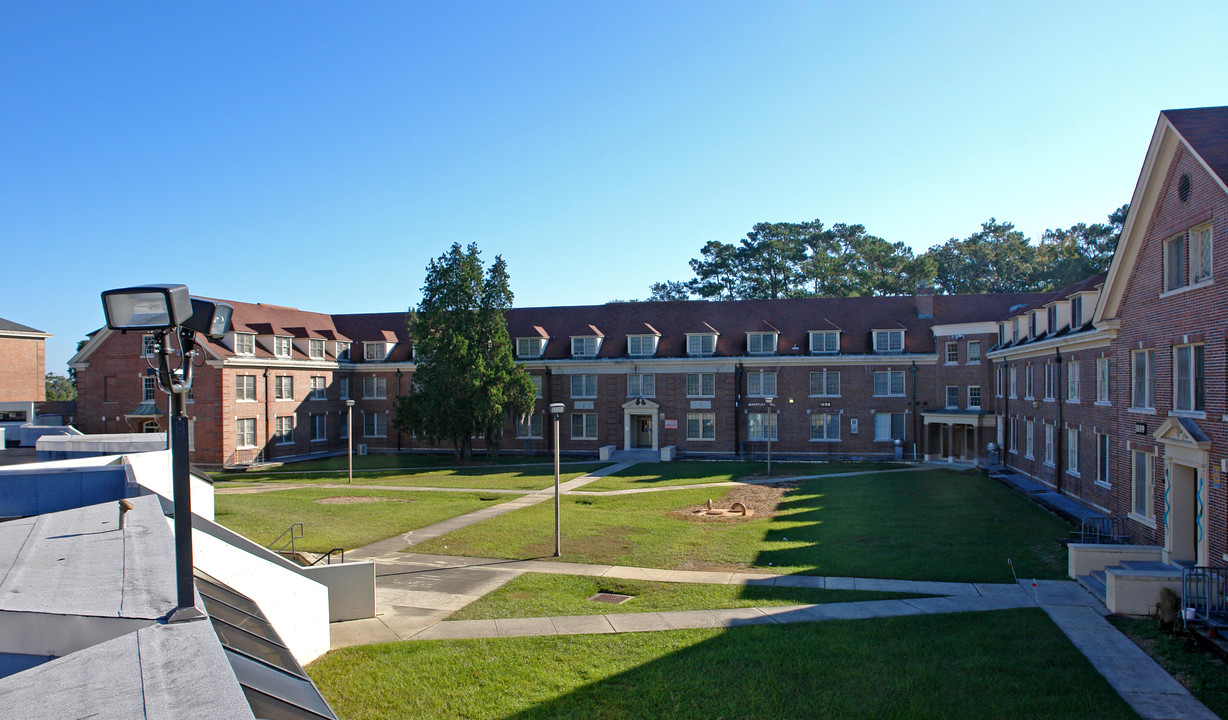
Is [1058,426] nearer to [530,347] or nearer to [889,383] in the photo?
[889,383]

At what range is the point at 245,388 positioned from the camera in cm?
4394

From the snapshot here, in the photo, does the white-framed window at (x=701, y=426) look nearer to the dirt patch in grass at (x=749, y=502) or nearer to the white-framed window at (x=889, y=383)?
→ the white-framed window at (x=889, y=383)

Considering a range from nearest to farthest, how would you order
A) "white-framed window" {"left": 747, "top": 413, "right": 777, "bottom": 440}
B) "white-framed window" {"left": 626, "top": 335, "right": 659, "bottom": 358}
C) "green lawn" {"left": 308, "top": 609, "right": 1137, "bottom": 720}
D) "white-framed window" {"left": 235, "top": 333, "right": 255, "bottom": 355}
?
"green lawn" {"left": 308, "top": 609, "right": 1137, "bottom": 720}
"white-framed window" {"left": 235, "top": 333, "right": 255, "bottom": 355}
"white-framed window" {"left": 747, "top": 413, "right": 777, "bottom": 440}
"white-framed window" {"left": 626, "top": 335, "right": 659, "bottom": 358}

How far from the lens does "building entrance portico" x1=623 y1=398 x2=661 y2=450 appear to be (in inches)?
1896

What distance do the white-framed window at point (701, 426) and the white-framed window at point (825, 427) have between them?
6.23 metres

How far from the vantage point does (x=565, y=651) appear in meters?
12.1

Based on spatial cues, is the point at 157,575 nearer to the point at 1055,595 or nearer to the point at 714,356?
the point at 1055,595

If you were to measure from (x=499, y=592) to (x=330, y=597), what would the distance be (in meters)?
3.54

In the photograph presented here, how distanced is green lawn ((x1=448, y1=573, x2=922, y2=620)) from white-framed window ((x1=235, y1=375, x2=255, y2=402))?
33185 mm

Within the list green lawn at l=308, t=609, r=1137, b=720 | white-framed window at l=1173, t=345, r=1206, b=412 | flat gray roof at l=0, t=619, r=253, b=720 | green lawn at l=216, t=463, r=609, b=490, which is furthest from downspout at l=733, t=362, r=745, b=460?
flat gray roof at l=0, t=619, r=253, b=720

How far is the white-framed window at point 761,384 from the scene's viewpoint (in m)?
47.2

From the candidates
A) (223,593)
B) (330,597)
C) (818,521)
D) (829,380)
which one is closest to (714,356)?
(829,380)

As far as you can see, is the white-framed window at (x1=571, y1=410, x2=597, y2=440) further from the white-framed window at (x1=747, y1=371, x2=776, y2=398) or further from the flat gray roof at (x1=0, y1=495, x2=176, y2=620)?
the flat gray roof at (x1=0, y1=495, x2=176, y2=620)

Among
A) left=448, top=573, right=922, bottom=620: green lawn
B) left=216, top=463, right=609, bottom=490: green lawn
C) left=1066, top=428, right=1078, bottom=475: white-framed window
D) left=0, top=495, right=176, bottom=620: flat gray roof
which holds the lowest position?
left=216, top=463, right=609, bottom=490: green lawn
